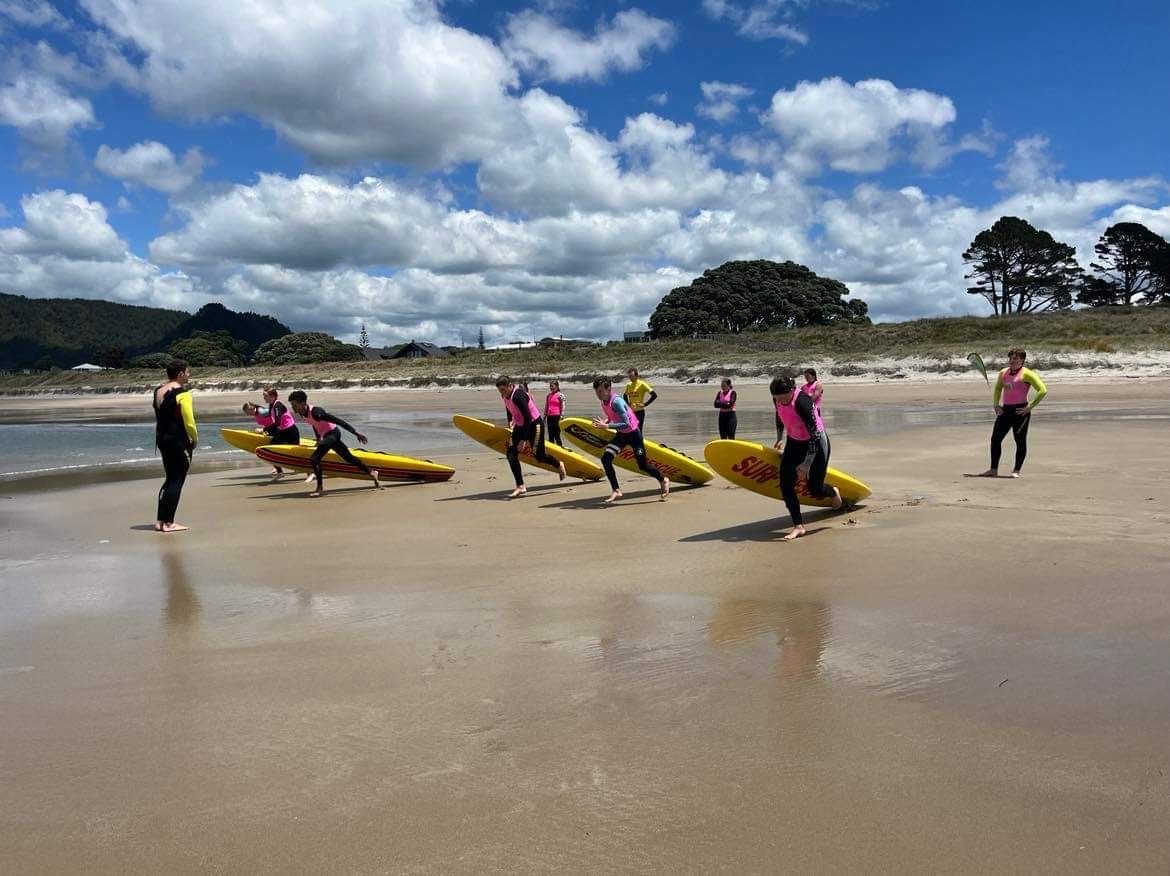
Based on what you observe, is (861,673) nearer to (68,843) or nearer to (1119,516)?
(68,843)

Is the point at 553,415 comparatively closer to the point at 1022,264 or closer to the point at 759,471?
the point at 759,471

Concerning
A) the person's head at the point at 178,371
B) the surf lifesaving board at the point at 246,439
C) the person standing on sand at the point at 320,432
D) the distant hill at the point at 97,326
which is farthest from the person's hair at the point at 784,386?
the distant hill at the point at 97,326

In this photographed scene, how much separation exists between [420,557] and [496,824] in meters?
4.20

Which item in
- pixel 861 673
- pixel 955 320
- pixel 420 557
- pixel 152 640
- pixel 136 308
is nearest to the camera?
pixel 861 673

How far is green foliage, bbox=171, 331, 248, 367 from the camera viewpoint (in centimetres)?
8162

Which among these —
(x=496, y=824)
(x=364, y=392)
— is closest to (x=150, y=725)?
(x=496, y=824)

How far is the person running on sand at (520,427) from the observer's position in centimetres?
1009

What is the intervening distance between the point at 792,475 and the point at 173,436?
5835 mm

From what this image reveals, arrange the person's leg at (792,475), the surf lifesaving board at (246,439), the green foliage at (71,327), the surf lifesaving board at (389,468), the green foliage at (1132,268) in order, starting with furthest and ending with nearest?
the green foliage at (71,327)
the green foliage at (1132,268)
the surf lifesaving board at (246,439)
the surf lifesaving board at (389,468)
the person's leg at (792,475)

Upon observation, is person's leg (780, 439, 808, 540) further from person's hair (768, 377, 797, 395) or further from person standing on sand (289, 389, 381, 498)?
person standing on sand (289, 389, 381, 498)

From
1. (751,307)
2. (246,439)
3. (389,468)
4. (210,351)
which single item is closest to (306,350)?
(210,351)

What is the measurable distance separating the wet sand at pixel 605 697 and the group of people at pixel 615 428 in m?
0.61

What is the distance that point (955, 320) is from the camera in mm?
42344

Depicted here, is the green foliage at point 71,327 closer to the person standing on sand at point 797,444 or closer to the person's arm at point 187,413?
the person's arm at point 187,413
